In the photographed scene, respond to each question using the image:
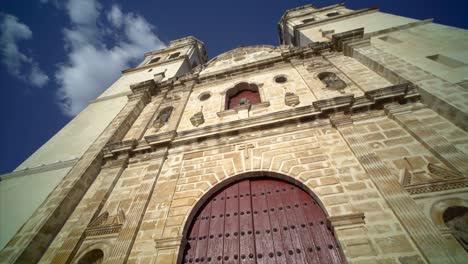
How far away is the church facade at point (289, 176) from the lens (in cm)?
320

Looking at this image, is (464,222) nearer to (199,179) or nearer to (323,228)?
(323,228)

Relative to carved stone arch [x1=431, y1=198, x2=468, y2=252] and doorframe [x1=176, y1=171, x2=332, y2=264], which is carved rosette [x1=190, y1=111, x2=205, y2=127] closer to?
doorframe [x1=176, y1=171, x2=332, y2=264]

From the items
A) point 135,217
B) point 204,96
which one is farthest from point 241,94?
point 135,217

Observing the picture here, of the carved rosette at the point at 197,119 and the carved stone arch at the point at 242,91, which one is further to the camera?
the carved stone arch at the point at 242,91

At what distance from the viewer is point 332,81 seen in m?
6.37

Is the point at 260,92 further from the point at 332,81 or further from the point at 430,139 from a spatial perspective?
the point at 430,139

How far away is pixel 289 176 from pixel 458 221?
2377 mm

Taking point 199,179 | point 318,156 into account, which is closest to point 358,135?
point 318,156

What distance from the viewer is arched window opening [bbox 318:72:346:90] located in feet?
19.9

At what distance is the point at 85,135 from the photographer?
6.88 metres

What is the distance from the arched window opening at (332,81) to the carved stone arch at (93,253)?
6489mm

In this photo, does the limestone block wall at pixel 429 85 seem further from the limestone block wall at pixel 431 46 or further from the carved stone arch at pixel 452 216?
the carved stone arch at pixel 452 216

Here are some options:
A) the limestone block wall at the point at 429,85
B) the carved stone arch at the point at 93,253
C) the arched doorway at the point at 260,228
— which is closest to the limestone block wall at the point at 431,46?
the limestone block wall at the point at 429,85

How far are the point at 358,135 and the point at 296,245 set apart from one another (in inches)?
101
